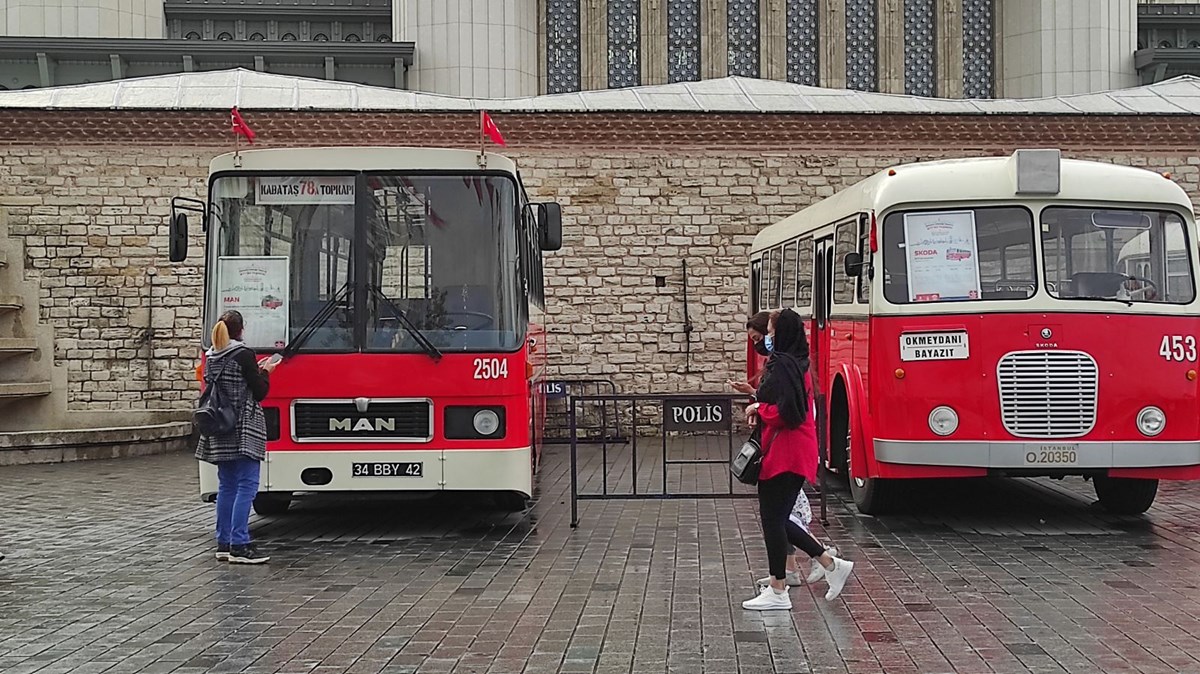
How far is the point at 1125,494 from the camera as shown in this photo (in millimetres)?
11086

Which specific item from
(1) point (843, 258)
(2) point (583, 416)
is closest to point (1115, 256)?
(1) point (843, 258)

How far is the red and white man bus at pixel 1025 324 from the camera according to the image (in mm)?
9977

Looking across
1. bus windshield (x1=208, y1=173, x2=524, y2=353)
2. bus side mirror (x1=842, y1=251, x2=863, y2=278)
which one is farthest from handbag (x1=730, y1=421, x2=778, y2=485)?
bus side mirror (x1=842, y1=251, x2=863, y2=278)

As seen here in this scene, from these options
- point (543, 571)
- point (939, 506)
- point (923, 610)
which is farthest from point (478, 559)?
point (939, 506)

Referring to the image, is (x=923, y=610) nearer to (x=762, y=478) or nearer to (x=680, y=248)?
(x=762, y=478)

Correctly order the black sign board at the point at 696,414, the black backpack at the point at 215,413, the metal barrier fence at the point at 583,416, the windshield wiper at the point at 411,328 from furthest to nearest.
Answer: the metal barrier fence at the point at 583,416 → the black sign board at the point at 696,414 → the windshield wiper at the point at 411,328 → the black backpack at the point at 215,413

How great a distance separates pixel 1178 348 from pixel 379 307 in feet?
20.3

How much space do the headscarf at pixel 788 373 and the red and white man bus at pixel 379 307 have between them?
285 centimetres

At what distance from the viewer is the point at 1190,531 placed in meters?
10.3

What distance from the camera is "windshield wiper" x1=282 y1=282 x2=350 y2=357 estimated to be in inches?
388

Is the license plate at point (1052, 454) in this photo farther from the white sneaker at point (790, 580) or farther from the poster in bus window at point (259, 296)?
the poster in bus window at point (259, 296)

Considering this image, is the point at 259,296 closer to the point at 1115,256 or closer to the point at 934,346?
the point at 934,346

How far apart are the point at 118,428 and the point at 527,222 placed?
342 inches

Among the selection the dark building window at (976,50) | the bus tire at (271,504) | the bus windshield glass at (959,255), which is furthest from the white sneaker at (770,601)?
the dark building window at (976,50)
